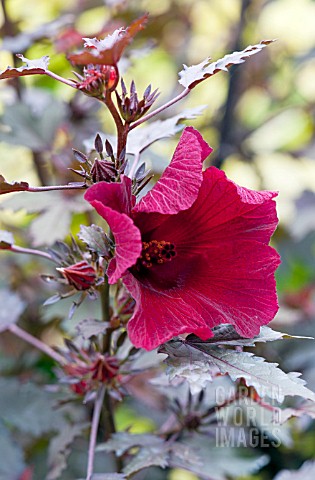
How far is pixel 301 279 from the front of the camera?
1473 mm

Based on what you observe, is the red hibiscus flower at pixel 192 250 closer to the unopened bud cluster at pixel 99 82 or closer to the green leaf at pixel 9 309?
the unopened bud cluster at pixel 99 82

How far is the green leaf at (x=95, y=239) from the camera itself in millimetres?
515

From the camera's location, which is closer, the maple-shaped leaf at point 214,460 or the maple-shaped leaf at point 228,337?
the maple-shaped leaf at point 228,337

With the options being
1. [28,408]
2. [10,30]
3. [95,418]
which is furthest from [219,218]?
[10,30]

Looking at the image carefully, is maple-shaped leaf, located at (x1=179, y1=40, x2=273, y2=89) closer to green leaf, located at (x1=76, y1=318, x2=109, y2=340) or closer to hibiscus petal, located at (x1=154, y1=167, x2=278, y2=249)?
hibiscus petal, located at (x1=154, y1=167, x2=278, y2=249)

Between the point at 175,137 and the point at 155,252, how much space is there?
0.70 m

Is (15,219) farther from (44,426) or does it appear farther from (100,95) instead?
(100,95)

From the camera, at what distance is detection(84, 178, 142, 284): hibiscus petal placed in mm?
480

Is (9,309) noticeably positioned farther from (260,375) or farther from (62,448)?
(260,375)

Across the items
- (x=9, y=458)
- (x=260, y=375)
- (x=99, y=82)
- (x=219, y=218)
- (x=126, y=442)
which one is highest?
(x=99, y=82)

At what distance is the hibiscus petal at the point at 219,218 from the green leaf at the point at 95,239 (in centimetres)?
A: 7

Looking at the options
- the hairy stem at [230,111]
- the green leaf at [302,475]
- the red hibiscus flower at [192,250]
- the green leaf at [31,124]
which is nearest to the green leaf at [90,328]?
the red hibiscus flower at [192,250]

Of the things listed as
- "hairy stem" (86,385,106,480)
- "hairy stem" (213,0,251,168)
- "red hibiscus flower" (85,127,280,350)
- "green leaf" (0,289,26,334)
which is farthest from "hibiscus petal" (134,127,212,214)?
"hairy stem" (213,0,251,168)

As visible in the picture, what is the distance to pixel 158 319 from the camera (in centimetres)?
52
